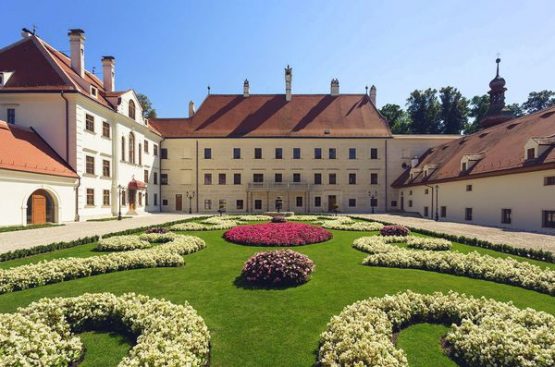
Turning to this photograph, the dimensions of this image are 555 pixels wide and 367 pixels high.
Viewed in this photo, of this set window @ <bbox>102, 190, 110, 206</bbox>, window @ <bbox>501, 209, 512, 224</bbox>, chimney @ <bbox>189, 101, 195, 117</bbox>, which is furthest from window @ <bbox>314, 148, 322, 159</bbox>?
window @ <bbox>102, 190, 110, 206</bbox>

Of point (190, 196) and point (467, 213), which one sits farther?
point (190, 196)

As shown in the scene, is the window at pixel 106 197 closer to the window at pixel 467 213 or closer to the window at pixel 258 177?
the window at pixel 258 177

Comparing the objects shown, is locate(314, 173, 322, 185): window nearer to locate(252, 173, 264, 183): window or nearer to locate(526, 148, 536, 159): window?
locate(252, 173, 264, 183): window

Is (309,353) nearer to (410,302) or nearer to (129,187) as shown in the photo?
(410,302)

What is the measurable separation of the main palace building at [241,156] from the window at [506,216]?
10 centimetres

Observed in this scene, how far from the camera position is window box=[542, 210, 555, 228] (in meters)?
19.5

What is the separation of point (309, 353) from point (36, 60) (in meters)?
34.2

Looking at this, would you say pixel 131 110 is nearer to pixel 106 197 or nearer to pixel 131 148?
pixel 131 148

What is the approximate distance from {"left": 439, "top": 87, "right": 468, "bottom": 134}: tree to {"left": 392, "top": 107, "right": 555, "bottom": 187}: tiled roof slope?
28.3 meters

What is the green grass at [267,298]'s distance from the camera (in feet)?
16.3

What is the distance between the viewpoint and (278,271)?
8211 mm

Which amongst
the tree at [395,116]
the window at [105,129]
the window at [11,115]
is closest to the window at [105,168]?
the window at [105,129]

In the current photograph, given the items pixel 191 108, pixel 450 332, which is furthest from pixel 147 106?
pixel 450 332

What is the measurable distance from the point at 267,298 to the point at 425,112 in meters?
63.9
